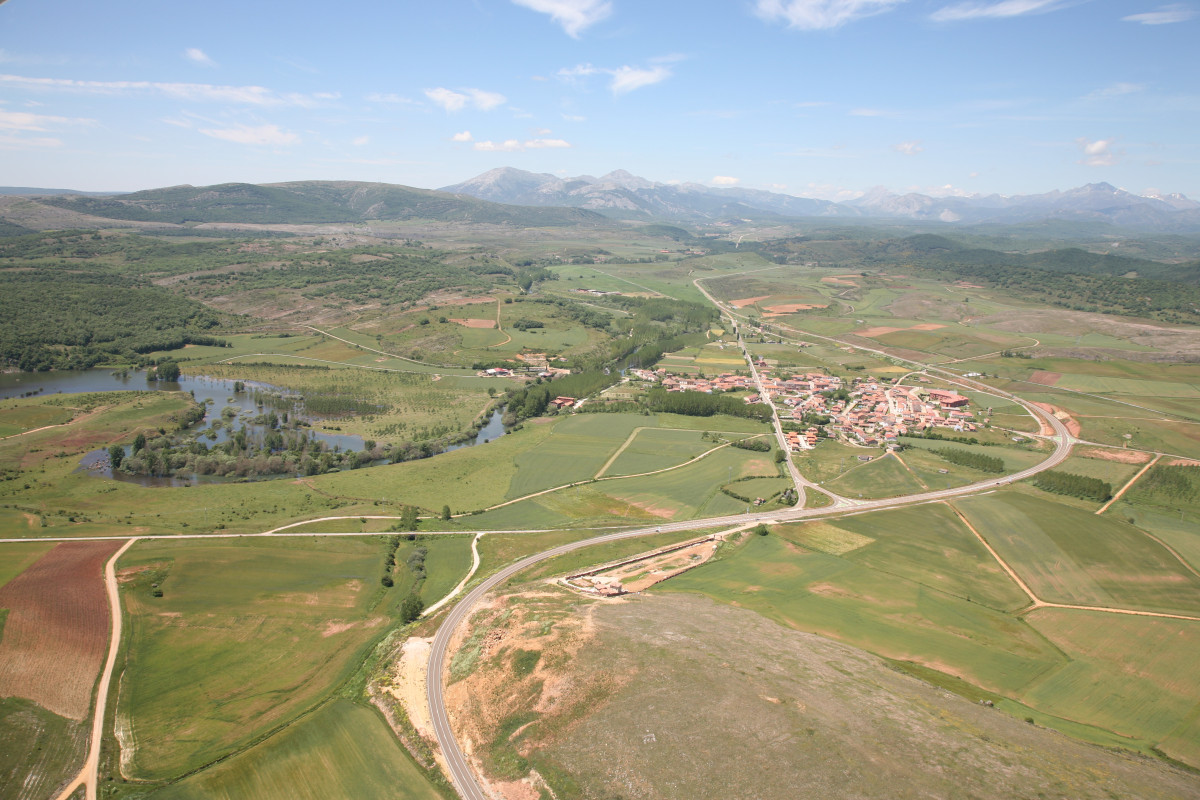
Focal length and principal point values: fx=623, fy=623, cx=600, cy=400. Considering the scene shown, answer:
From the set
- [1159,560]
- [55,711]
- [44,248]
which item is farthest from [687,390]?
[44,248]

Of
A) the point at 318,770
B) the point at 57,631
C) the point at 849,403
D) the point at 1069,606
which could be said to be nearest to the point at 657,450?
the point at 849,403

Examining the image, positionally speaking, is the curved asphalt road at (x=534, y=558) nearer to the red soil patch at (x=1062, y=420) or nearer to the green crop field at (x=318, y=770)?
the red soil patch at (x=1062, y=420)

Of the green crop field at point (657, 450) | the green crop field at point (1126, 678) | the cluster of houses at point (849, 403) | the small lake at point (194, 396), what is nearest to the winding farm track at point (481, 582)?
the green crop field at point (1126, 678)

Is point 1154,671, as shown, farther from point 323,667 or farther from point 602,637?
point 323,667

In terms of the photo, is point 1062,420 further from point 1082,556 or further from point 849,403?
point 1082,556

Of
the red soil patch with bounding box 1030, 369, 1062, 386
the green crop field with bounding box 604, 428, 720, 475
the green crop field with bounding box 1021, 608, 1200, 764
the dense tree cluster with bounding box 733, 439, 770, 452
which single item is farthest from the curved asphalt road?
the red soil patch with bounding box 1030, 369, 1062, 386

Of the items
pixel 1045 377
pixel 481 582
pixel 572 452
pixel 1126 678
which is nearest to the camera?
pixel 1126 678
